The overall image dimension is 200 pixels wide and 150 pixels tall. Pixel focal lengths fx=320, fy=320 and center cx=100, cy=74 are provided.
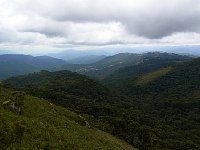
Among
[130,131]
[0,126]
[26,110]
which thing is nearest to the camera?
[0,126]

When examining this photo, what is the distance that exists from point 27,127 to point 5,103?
74.8 feet

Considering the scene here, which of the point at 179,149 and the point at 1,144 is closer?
the point at 1,144

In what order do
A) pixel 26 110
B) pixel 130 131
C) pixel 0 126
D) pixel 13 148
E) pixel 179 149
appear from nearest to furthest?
pixel 13 148, pixel 0 126, pixel 26 110, pixel 130 131, pixel 179 149

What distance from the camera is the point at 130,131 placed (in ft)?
539

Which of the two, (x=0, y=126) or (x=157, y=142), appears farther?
(x=157, y=142)

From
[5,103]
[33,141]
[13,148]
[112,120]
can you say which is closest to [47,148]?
[33,141]

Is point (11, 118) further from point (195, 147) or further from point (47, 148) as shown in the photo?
point (195, 147)

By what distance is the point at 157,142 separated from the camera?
169125mm

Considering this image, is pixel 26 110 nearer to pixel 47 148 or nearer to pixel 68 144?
pixel 68 144

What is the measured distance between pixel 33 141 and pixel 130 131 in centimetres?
12061

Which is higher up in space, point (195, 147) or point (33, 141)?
point (33, 141)

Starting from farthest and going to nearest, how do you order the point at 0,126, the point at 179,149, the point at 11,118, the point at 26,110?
the point at 179,149, the point at 26,110, the point at 11,118, the point at 0,126

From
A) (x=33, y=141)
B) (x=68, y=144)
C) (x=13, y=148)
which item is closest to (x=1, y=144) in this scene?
(x=13, y=148)

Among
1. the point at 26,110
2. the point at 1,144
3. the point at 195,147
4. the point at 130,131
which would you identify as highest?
the point at 1,144
